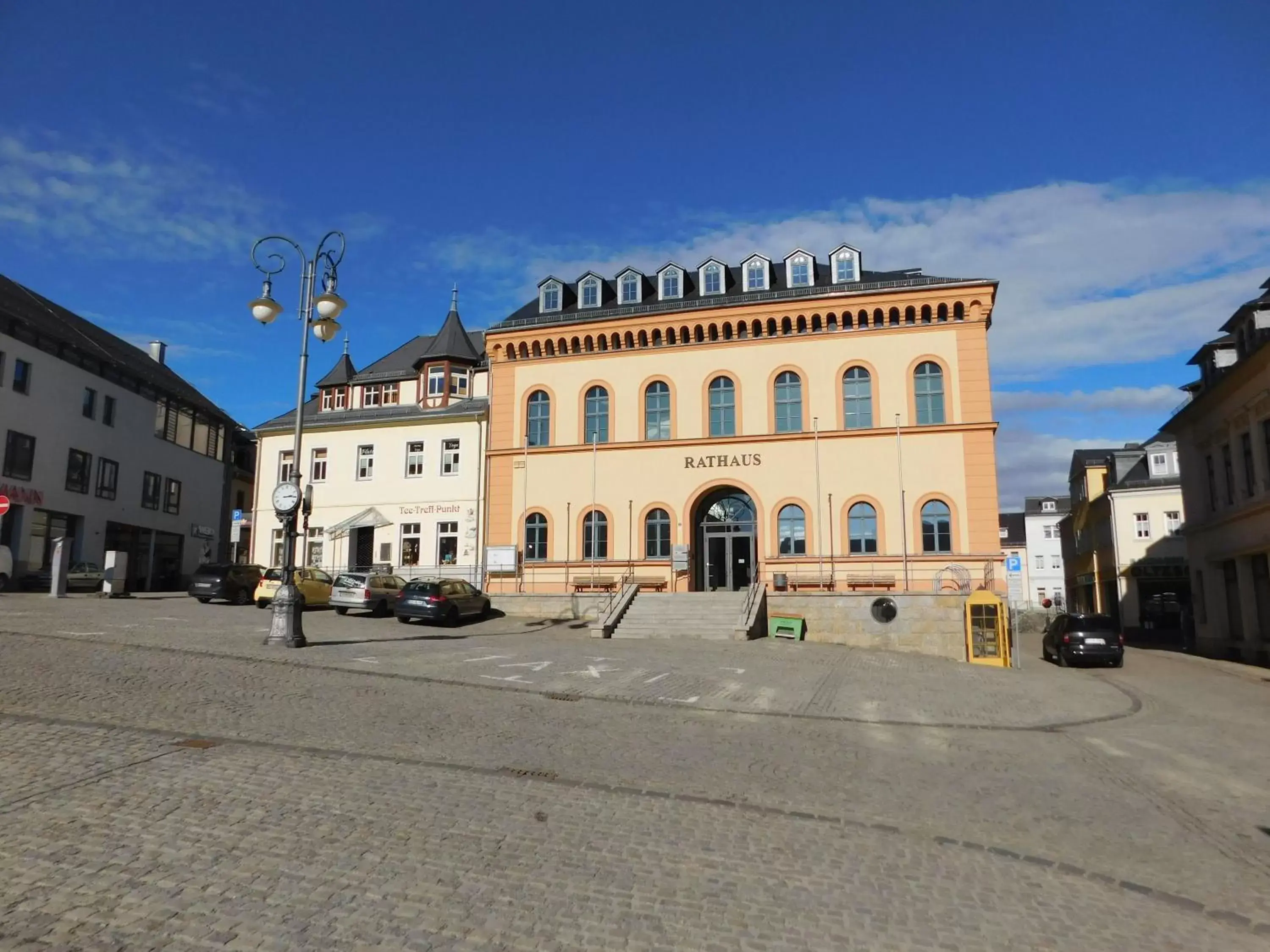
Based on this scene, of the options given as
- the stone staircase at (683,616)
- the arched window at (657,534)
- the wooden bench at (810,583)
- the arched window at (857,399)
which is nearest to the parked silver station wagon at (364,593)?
the stone staircase at (683,616)

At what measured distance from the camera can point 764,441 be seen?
33.8 metres

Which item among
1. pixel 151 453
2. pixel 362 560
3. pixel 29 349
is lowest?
pixel 362 560

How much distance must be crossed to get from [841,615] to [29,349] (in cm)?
3508

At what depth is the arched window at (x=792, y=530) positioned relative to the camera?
32875 millimetres

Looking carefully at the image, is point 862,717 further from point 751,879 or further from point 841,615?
point 841,615

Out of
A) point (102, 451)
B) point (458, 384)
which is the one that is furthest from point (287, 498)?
point (102, 451)

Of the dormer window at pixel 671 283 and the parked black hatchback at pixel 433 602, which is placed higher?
the dormer window at pixel 671 283

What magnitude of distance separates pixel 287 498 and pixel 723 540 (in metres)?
20.0

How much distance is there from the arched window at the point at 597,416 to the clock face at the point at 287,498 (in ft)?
61.5

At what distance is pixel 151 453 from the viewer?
45.5 m

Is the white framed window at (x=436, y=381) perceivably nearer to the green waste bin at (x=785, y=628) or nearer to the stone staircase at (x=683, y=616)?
the stone staircase at (x=683, y=616)

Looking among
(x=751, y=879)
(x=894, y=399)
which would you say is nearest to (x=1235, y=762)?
(x=751, y=879)

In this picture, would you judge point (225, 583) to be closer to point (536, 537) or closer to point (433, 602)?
point (433, 602)

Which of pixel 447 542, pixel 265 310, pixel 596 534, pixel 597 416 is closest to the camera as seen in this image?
pixel 265 310
